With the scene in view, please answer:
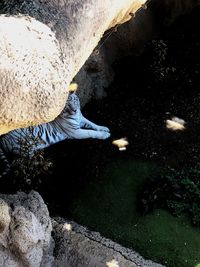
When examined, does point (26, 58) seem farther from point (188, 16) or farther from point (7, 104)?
point (188, 16)

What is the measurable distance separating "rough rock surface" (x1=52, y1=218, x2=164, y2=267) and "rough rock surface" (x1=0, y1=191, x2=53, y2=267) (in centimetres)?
31

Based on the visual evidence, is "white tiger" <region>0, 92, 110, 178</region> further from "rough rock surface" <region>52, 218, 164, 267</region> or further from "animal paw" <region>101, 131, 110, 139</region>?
"rough rock surface" <region>52, 218, 164, 267</region>

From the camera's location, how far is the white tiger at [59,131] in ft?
18.1

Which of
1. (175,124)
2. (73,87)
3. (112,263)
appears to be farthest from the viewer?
(175,124)

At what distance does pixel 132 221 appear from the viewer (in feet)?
17.7

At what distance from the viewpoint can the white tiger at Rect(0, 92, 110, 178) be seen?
18.1 feet

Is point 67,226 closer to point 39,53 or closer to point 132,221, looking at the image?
point 132,221

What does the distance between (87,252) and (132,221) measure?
2.85ft

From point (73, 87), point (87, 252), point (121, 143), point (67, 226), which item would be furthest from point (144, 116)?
point (87, 252)

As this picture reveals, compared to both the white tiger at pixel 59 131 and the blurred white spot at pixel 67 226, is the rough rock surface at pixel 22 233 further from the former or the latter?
the white tiger at pixel 59 131

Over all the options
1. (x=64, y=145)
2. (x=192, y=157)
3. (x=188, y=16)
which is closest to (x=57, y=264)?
(x=64, y=145)

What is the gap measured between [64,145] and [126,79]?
1.51 m

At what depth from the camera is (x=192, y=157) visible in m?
6.12

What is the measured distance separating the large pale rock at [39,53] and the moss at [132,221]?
2.61 meters
